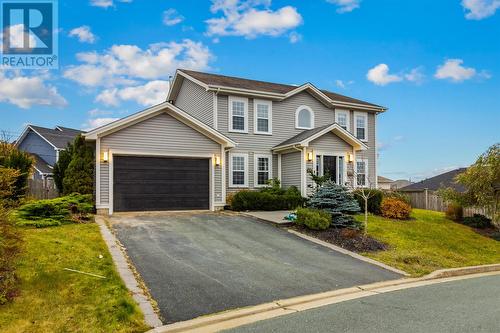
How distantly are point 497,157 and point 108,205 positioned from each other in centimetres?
1714

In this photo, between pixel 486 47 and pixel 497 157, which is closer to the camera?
pixel 497 157

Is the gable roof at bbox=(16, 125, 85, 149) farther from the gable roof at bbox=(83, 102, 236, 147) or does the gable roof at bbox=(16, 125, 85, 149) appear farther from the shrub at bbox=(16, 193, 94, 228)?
the shrub at bbox=(16, 193, 94, 228)

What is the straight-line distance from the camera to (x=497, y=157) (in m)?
18.3

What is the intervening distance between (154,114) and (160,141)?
3.84ft

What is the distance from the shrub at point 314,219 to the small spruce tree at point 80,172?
8.45 metres

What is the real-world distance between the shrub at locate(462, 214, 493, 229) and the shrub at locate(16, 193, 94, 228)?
56.6 feet

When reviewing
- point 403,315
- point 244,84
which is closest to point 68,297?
point 403,315

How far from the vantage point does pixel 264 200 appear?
1866 centimetres

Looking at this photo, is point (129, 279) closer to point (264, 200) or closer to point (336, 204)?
point (336, 204)

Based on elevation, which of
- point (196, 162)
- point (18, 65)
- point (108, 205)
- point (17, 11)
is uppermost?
point (17, 11)

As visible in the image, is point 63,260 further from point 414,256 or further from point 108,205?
point 414,256

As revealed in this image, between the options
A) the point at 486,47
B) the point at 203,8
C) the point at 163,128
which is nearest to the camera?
the point at 163,128

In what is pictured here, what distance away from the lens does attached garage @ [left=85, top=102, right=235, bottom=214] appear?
16219 millimetres

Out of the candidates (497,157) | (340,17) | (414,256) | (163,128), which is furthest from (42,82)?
(497,157)
